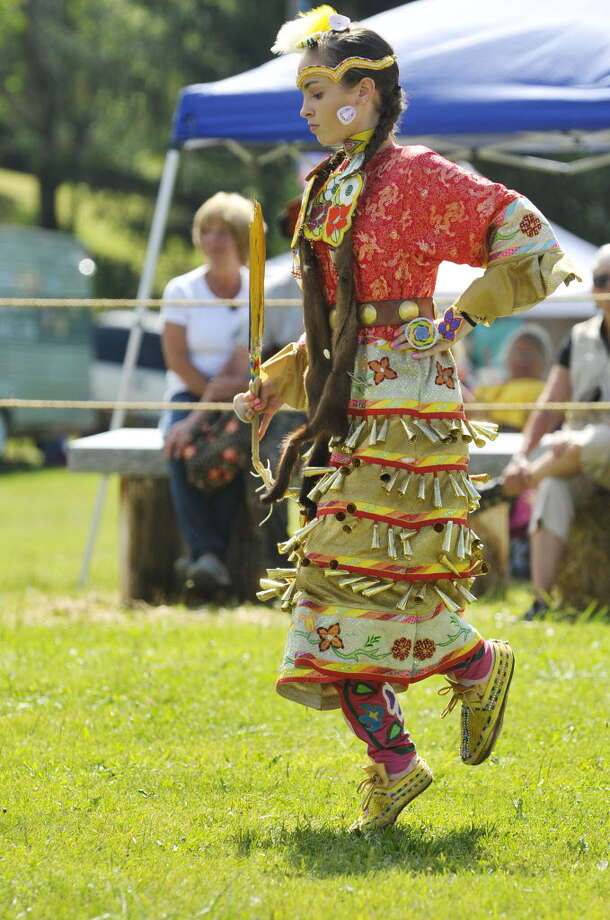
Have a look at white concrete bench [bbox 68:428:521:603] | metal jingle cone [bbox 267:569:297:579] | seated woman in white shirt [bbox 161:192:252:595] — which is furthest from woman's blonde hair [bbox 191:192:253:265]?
metal jingle cone [bbox 267:569:297:579]

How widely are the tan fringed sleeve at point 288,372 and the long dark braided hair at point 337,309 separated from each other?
0.53ft

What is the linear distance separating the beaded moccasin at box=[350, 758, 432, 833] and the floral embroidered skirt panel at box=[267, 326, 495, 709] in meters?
0.21

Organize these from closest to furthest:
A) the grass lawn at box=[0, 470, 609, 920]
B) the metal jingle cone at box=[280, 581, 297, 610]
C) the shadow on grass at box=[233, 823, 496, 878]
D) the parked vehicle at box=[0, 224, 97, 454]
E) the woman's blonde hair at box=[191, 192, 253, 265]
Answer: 1. the grass lawn at box=[0, 470, 609, 920]
2. the shadow on grass at box=[233, 823, 496, 878]
3. the metal jingle cone at box=[280, 581, 297, 610]
4. the woman's blonde hair at box=[191, 192, 253, 265]
5. the parked vehicle at box=[0, 224, 97, 454]

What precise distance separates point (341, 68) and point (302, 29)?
0.59 ft

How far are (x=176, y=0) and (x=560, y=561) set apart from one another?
18.8m

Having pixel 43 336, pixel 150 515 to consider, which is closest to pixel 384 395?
pixel 150 515

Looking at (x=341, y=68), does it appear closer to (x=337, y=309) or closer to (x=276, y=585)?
(x=337, y=309)

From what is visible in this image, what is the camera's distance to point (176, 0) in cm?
2369

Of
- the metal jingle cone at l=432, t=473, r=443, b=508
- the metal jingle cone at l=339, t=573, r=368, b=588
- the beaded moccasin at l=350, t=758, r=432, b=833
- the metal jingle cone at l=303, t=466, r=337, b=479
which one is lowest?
the beaded moccasin at l=350, t=758, r=432, b=833

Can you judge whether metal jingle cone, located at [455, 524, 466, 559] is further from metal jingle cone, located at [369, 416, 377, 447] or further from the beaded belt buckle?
the beaded belt buckle

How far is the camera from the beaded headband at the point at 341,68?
3508mm

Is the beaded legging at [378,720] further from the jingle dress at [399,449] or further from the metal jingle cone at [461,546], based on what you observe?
the metal jingle cone at [461,546]

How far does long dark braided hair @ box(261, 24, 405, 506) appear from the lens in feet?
11.6

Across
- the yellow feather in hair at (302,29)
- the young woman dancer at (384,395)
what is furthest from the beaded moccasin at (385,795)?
the yellow feather in hair at (302,29)
